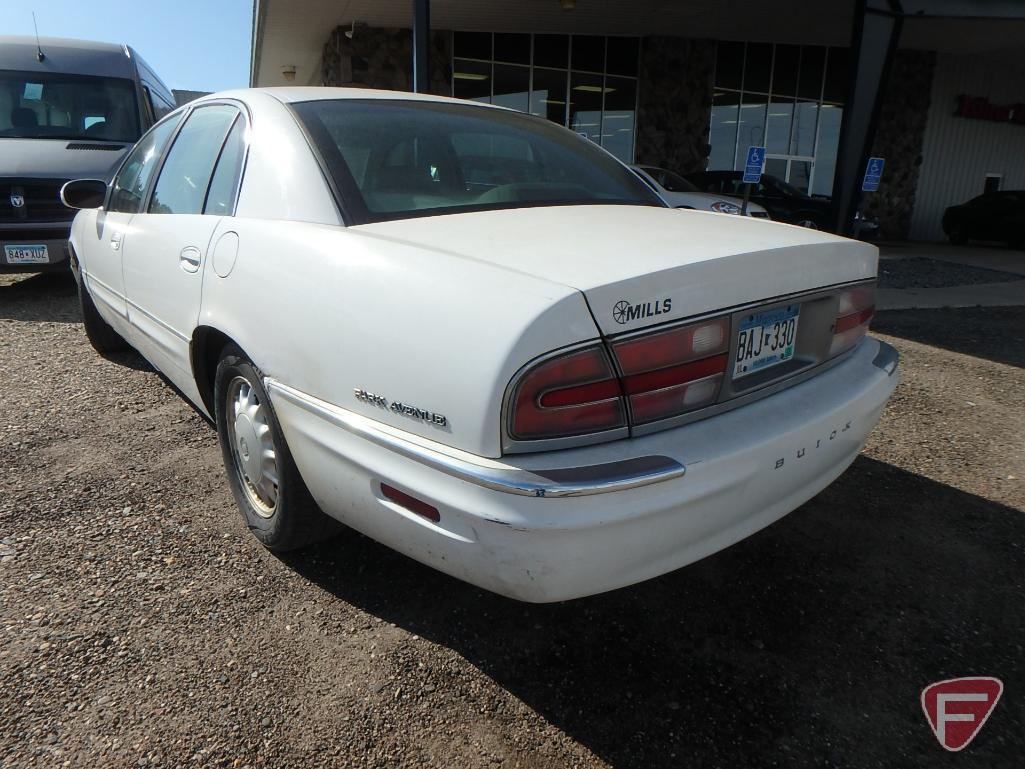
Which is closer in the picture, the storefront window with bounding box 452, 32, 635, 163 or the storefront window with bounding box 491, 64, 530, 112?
the storefront window with bounding box 452, 32, 635, 163

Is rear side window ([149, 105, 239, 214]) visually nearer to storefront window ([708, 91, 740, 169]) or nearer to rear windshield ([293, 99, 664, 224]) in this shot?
rear windshield ([293, 99, 664, 224])

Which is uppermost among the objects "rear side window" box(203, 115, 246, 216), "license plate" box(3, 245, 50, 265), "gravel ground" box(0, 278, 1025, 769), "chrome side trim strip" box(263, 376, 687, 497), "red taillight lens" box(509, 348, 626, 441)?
"rear side window" box(203, 115, 246, 216)

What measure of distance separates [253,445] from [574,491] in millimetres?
1286

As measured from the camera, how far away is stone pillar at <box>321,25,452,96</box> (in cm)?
1430

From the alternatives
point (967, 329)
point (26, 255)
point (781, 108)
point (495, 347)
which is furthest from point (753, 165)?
point (781, 108)

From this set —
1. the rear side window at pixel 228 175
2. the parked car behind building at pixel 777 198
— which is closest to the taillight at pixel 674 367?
the rear side window at pixel 228 175

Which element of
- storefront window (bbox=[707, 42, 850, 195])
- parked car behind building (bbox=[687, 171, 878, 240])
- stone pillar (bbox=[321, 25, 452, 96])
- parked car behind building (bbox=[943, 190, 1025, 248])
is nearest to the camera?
parked car behind building (bbox=[687, 171, 878, 240])

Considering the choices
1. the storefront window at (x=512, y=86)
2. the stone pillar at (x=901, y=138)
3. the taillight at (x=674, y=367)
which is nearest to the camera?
the taillight at (x=674, y=367)

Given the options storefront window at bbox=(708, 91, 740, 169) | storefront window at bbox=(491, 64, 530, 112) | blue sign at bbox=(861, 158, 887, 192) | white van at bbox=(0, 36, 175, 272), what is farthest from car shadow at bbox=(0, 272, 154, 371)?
storefront window at bbox=(708, 91, 740, 169)

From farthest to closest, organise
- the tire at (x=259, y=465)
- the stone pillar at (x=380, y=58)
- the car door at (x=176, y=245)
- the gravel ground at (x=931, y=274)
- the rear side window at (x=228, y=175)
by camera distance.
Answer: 1. the stone pillar at (x=380, y=58)
2. the gravel ground at (x=931, y=274)
3. the car door at (x=176, y=245)
4. the rear side window at (x=228, y=175)
5. the tire at (x=259, y=465)

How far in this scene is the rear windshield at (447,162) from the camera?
2.16 metres

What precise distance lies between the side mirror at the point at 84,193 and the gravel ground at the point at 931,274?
27.5 feet

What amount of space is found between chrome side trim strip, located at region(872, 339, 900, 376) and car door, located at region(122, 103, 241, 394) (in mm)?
2198

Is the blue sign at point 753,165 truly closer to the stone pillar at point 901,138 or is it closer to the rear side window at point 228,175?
the rear side window at point 228,175
